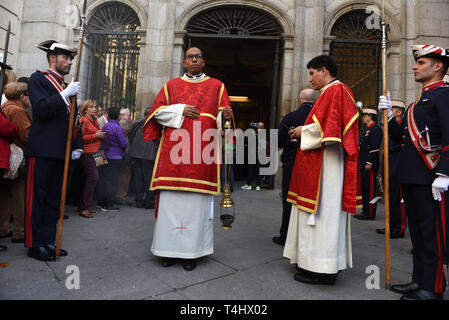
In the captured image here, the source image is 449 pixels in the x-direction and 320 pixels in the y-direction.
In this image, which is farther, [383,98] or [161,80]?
[161,80]

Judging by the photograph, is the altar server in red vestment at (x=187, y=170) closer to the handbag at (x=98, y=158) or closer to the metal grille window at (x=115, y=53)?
the handbag at (x=98, y=158)

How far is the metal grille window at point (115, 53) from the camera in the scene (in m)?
9.58

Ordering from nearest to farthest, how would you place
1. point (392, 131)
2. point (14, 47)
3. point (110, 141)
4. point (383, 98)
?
point (383, 98) < point (392, 131) < point (110, 141) < point (14, 47)

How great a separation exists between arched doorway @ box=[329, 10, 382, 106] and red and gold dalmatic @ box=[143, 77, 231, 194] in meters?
7.16

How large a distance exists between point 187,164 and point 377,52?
822cm

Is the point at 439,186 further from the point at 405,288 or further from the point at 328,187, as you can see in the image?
the point at 405,288

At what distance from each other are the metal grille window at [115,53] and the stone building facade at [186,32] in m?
0.32

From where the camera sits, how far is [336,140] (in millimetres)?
2760

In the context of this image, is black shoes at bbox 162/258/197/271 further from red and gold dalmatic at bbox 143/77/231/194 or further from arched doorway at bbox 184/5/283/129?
arched doorway at bbox 184/5/283/129

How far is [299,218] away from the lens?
10.1 feet

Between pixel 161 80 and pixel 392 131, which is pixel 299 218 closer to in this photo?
pixel 392 131

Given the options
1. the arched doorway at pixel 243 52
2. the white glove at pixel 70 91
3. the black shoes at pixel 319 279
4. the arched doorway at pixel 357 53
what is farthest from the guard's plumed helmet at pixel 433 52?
the arched doorway at pixel 357 53
